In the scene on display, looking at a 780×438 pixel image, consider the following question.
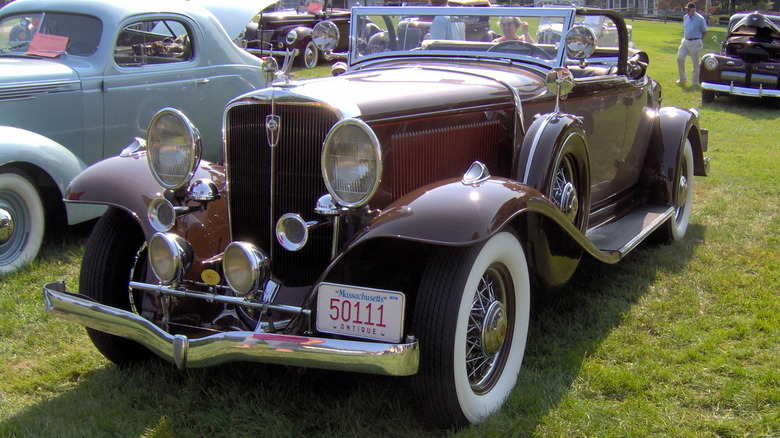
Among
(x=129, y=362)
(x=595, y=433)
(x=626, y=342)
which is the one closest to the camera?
(x=595, y=433)

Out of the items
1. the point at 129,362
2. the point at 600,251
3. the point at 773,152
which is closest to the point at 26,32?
the point at 129,362

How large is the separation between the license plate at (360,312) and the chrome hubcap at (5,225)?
287cm

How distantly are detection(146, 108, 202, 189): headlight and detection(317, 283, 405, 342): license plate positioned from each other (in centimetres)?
83

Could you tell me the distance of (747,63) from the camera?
37.9ft

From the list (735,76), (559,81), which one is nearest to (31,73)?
(559,81)

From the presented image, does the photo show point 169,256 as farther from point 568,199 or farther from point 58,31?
point 58,31

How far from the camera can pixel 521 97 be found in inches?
145

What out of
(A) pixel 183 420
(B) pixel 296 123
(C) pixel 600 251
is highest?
(B) pixel 296 123

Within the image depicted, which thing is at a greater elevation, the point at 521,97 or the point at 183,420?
the point at 521,97

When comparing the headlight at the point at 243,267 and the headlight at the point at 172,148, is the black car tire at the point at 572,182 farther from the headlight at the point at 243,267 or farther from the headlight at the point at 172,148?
the headlight at the point at 172,148

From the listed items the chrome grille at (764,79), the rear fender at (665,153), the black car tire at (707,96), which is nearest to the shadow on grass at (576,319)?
the rear fender at (665,153)

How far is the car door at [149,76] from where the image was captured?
18.1ft

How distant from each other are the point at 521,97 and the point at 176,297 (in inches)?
74.8

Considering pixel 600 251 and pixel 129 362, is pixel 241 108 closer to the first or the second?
pixel 129 362
